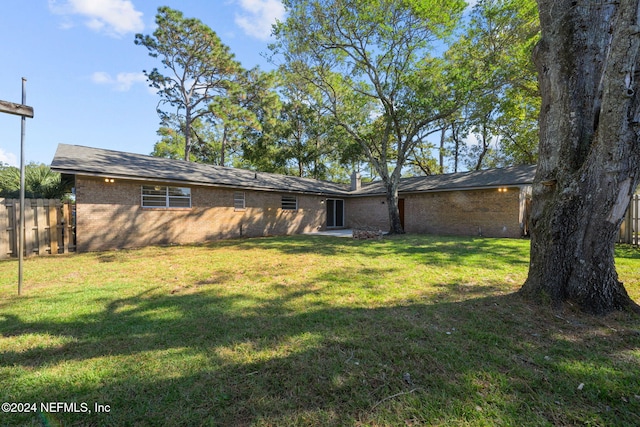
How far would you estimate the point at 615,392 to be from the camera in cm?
209

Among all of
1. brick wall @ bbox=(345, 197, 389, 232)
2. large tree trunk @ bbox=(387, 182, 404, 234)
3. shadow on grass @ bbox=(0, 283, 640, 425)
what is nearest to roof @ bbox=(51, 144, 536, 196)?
brick wall @ bbox=(345, 197, 389, 232)

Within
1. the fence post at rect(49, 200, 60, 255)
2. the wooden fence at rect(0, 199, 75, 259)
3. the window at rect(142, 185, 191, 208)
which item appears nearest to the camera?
the wooden fence at rect(0, 199, 75, 259)

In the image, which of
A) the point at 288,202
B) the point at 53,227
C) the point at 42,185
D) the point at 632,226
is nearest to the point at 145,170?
the point at 53,227

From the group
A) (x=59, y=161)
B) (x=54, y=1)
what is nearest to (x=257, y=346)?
(x=59, y=161)

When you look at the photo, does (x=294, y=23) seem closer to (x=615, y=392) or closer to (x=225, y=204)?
(x=225, y=204)

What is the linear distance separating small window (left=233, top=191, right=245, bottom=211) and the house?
5cm

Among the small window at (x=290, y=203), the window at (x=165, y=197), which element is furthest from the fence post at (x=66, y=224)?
the small window at (x=290, y=203)

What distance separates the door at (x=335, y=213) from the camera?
62.1ft

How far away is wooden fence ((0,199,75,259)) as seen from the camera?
762 cm

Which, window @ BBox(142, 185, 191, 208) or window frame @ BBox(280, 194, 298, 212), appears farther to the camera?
window frame @ BBox(280, 194, 298, 212)

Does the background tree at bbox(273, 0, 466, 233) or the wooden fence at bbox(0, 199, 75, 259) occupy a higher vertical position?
the background tree at bbox(273, 0, 466, 233)

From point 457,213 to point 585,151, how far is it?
11.7 m

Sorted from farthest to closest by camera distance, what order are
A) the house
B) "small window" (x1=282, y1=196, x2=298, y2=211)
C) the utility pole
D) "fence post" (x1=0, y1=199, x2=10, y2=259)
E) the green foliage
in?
"small window" (x1=282, y1=196, x2=298, y2=211) < the green foliage < the house < "fence post" (x1=0, y1=199, x2=10, y2=259) < the utility pole

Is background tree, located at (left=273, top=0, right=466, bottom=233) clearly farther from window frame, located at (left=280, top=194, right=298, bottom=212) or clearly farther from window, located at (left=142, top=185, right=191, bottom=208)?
window, located at (left=142, top=185, right=191, bottom=208)
